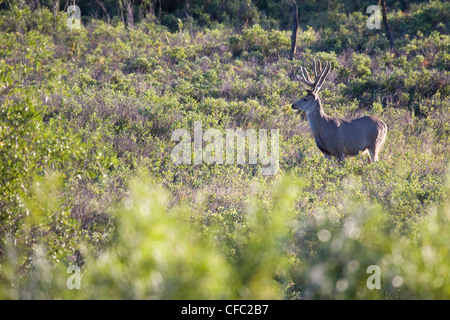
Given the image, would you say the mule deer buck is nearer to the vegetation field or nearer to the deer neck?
the deer neck

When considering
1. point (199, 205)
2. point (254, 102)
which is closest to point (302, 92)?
point (254, 102)

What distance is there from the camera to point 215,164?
31.9 ft

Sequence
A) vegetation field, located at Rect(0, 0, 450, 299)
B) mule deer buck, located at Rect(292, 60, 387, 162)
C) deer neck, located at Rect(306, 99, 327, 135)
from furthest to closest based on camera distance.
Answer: deer neck, located at Rect(306, 99, 327, 135) → mule deer buck, located at Rect(292, 60, 387, 162) → vegetation field, located at Rect(0, 0, 450, 299)

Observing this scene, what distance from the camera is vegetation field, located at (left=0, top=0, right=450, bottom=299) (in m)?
4.44

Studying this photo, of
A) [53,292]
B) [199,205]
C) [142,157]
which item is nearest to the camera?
[53,292]

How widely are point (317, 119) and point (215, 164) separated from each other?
2.69 m

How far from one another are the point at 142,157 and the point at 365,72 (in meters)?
8.52

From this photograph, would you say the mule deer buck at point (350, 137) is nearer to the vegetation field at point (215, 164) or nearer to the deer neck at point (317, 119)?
the deer neck at point (317, 119)

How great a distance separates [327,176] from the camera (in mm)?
9578

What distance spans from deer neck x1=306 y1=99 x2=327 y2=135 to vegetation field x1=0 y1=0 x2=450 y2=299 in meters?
0.45

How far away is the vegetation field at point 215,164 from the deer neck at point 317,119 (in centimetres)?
45

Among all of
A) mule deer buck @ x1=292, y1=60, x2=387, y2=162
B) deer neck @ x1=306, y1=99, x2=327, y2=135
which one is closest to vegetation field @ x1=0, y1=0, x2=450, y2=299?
mule deer buck @ x1=292, y1=60, x2=387, y2=162

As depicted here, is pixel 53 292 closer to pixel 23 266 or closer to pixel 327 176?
pixel 23 266

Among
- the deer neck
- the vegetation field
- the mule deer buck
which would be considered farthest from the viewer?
the deer neck
